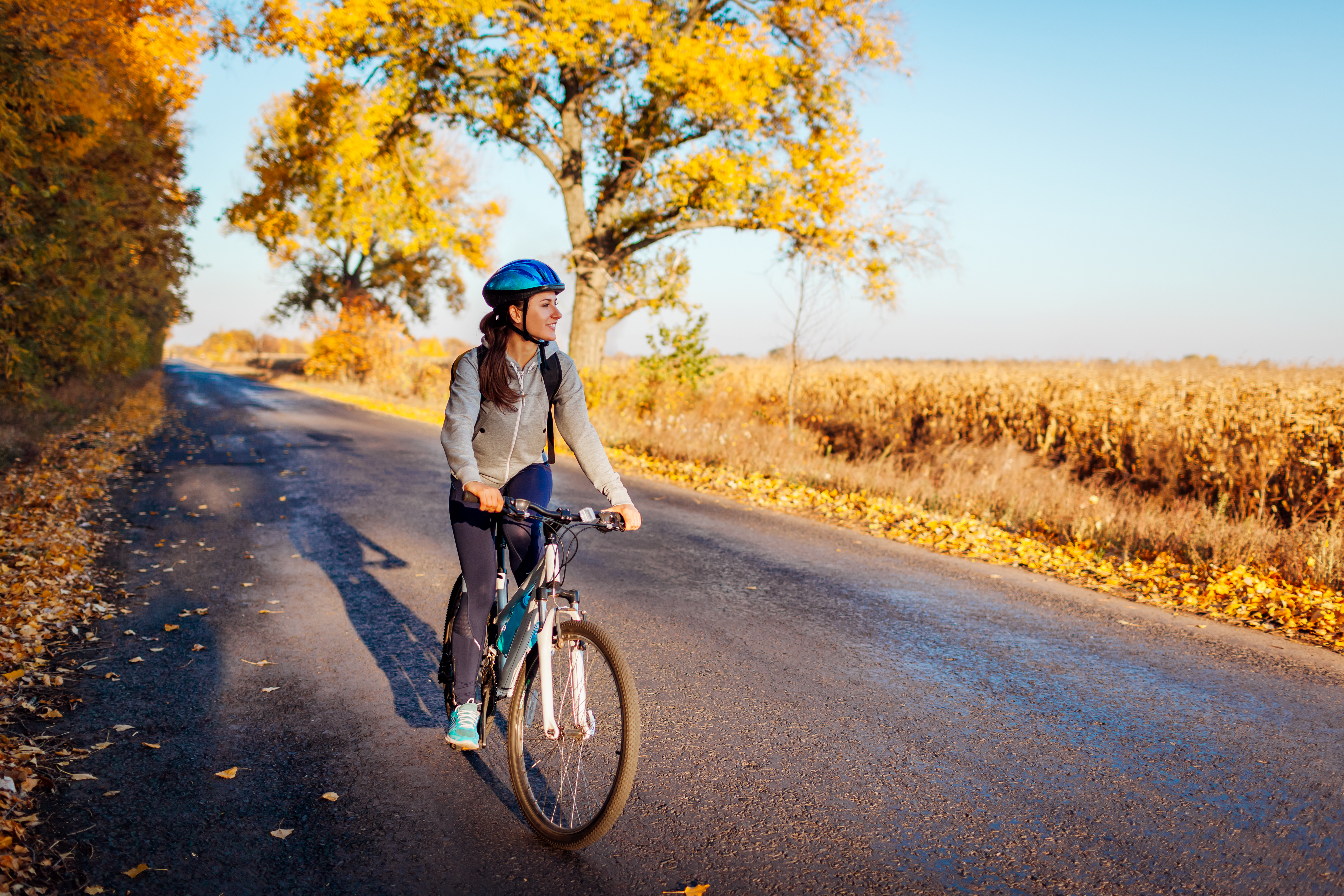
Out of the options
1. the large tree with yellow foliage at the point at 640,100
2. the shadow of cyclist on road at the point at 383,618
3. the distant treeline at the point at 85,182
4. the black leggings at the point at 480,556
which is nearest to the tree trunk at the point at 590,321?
the large tree with yellow foliage at the point at 640,100

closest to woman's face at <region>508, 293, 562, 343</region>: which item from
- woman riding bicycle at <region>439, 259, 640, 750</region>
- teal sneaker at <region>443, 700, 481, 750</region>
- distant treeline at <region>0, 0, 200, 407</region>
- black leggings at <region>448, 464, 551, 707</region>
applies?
woman riding bicycle at <region>439, 259, 640, 750</region>

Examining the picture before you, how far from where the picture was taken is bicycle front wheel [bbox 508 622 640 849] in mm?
2891

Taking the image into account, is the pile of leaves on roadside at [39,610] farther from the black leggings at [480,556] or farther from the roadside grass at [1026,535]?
the roadside grass at [1026,535]

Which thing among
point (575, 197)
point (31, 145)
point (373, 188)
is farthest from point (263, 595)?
point (373, 188)

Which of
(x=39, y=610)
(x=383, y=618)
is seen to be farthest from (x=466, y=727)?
(x=39, y=610)

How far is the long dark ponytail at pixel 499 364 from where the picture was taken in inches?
128

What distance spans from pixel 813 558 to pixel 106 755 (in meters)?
5.78

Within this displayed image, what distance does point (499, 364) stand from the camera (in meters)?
3.26

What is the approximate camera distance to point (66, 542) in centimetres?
705

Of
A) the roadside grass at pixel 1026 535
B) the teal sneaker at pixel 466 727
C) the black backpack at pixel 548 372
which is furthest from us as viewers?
the roadside grass at pixel 1026 535

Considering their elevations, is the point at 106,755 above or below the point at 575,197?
below

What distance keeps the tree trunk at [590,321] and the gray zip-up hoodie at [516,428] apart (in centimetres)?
1608

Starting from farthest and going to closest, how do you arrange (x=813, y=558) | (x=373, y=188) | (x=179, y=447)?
1. (x=373, y=188)
2. (x=179, y=447)
3. (x=813, y=558)

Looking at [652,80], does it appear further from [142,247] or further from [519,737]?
[519,737]
